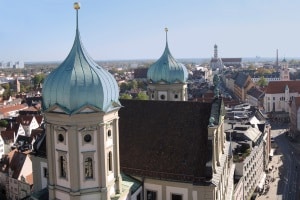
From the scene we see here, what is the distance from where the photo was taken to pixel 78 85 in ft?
98.8

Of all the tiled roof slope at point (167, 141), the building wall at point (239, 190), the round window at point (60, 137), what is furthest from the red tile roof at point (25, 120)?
the round window at point (60, 137)

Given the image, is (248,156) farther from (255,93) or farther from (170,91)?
(255,93)

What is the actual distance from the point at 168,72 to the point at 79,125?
91.0 ft

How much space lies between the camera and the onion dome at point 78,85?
30203 mm

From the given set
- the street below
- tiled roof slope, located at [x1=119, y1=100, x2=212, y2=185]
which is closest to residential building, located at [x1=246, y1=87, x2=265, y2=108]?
the street below

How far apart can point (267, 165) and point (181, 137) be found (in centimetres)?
6003

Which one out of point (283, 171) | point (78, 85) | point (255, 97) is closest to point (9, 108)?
point (255, 97)

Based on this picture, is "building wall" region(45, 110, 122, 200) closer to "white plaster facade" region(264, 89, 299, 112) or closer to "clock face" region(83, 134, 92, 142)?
"clock face" region(83, 134, 92, 142)

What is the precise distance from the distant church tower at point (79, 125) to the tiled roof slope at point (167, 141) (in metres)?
Answer: 6.71

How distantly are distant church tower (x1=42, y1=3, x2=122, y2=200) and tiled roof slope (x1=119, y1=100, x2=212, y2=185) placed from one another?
6.71m

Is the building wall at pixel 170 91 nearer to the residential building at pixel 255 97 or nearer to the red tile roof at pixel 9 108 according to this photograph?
the red tile roof at pixel 9 108

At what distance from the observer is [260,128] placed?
300 feet

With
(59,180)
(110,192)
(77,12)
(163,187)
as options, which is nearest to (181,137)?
(163,187)

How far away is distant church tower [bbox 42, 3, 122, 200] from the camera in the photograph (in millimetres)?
30422
